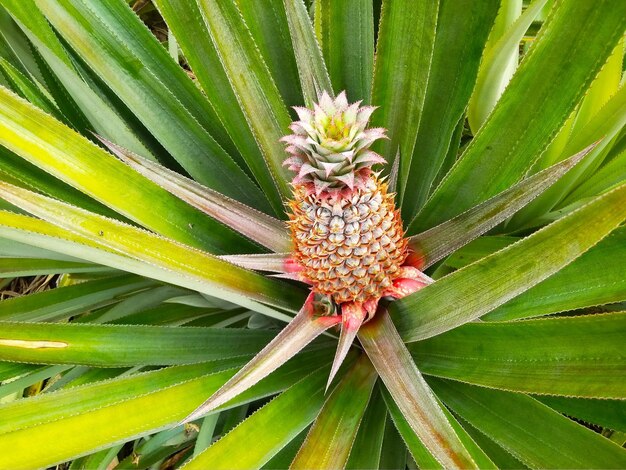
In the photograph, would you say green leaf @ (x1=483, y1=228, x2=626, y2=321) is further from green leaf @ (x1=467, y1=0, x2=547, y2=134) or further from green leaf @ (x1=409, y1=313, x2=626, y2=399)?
green leaf @ (x1=467, y1=0, x2=547, y2=134)

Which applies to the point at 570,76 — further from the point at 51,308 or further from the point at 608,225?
the point at 51,308

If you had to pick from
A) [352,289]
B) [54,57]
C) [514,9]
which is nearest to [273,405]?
[352,289]

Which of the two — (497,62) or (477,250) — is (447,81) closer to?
(497,62)

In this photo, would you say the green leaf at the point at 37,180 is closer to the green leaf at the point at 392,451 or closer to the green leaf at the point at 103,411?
the green leaf at the point at 103,411

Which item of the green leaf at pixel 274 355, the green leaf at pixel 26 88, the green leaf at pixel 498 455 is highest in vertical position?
the green leaf at pixel 26 88

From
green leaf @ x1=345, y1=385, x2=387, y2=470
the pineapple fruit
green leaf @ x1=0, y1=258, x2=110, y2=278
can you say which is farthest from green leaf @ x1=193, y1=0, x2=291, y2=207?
green leaf @ x1=0, y1=258, x2=110, y2=278

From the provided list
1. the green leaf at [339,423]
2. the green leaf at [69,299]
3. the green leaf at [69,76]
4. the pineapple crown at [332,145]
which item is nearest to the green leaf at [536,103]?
the pineapple crown at [332,145]
